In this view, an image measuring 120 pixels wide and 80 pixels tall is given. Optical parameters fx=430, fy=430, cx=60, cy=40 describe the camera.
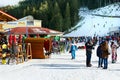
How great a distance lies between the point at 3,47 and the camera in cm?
2194

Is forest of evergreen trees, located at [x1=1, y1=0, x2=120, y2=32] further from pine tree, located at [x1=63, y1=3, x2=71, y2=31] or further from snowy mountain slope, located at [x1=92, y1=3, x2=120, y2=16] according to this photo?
snowy mountain slope, located at [x1=92, y1=3, x2=120, y2=16]

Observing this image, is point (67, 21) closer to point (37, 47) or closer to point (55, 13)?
point (55, 13)

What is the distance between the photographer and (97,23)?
119 meters

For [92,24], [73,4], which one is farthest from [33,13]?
[92,24]

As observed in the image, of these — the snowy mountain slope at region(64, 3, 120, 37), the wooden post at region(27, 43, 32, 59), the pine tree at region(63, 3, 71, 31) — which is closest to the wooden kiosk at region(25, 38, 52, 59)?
the wooden post at region(27, 43, 32, 59)

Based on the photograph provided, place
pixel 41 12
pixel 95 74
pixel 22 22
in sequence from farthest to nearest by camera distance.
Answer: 1. pixel 41 12
2. pixel 22 22
3. pixel 95 74

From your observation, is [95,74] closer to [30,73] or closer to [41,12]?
[30,73]

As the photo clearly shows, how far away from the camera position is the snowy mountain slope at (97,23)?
107 m

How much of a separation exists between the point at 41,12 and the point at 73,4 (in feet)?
55.1

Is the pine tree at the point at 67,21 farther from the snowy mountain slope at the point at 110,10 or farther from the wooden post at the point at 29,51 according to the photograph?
the wooden post at the point at 29,51

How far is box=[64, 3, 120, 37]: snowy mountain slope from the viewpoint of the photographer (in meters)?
107

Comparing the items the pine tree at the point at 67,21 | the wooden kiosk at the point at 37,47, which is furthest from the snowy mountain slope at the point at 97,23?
the wooden kiosk at the point at 37,47

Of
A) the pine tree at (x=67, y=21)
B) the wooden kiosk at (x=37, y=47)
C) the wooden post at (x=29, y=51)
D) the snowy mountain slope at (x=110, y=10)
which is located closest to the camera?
the wooden post at (x=29, y=51)

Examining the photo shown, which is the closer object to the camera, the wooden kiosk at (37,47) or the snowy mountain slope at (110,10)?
the wooden kiosk at (37,47)
